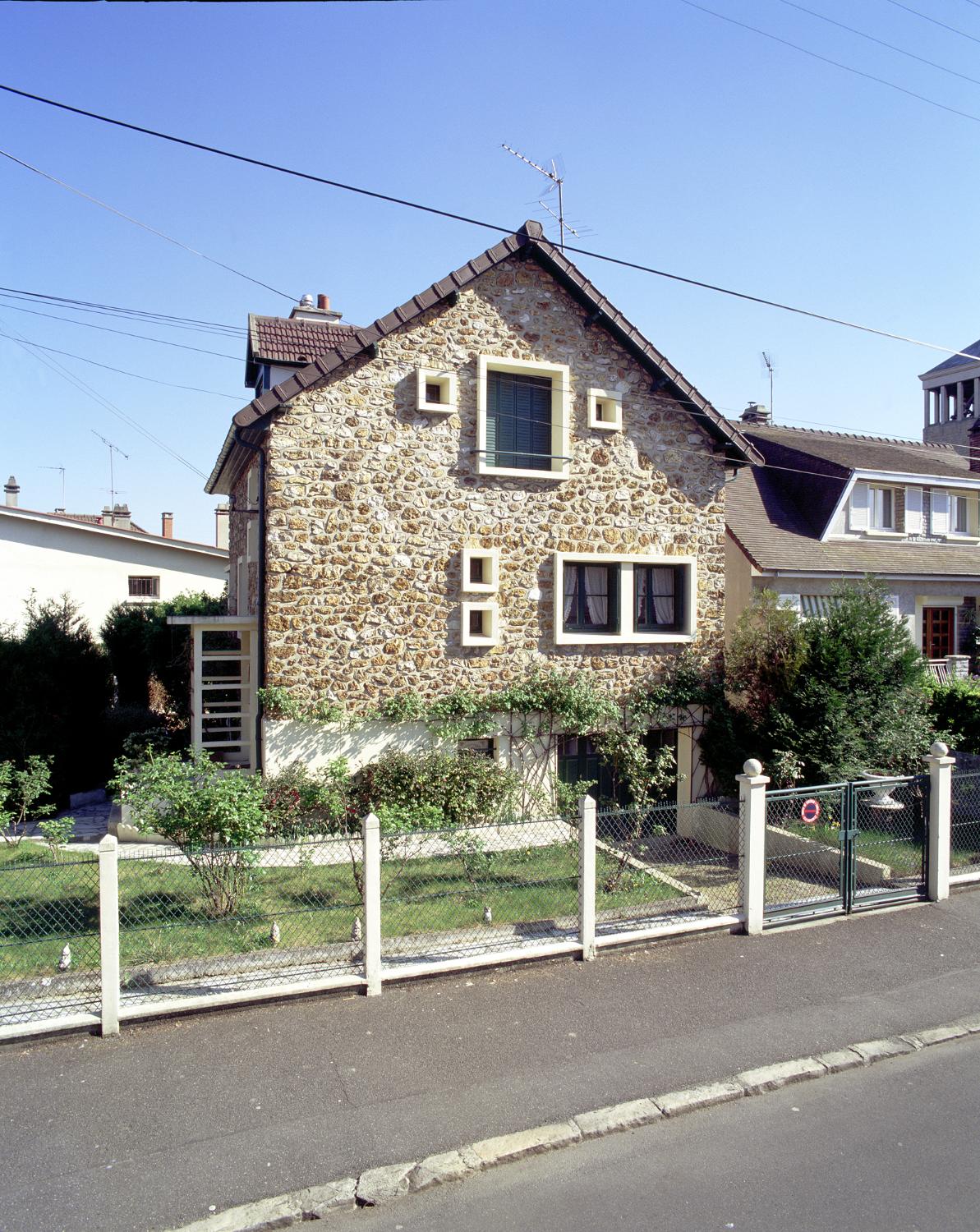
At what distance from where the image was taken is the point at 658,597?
14750 millimetres

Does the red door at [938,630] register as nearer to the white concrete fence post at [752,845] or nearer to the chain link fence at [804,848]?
the chain link fence at [804,848]

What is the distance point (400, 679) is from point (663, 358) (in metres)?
6.66

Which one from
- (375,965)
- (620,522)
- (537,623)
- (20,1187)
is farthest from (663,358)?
(20,1187)

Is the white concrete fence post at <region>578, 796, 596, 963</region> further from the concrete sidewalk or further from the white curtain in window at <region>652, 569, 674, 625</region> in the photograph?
the white curtain in window at <region>652, 569, 674, 625</region>

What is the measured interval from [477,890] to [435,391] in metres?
7.64

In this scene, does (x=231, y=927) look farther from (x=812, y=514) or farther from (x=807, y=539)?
(x=812, y=514)

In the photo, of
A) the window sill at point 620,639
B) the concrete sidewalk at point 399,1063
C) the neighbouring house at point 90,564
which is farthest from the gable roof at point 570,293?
the neighbouring house at point 90,564

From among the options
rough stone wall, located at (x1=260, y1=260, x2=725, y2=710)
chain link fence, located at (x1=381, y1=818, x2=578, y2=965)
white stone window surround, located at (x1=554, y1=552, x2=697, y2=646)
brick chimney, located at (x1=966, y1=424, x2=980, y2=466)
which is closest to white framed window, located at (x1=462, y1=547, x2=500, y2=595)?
rough stone wall, located at (x1=260, y1=260, x2=725, y2=710)

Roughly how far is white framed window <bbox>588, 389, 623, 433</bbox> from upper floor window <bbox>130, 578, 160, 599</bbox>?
16314mm

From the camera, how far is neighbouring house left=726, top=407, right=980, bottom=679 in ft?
56.4

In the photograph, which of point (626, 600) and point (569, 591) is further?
point (626, 600)

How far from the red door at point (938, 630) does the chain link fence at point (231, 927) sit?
15.8m

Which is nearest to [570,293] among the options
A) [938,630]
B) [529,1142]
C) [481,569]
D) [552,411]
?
Result: [552,411]

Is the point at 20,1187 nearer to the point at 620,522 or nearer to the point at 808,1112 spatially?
the point at 808,1112
